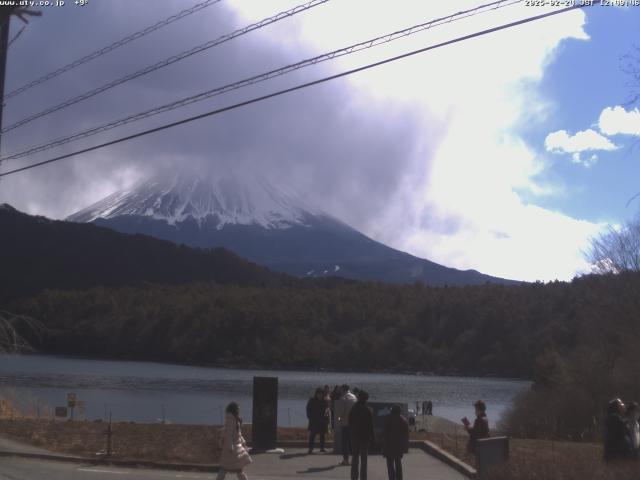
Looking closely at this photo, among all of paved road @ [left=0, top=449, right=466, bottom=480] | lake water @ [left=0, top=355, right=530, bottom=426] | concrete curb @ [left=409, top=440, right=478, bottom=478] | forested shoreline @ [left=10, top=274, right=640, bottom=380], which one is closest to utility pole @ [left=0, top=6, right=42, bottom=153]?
paved road @ [left=0, top=449, right=466, bottom=480]

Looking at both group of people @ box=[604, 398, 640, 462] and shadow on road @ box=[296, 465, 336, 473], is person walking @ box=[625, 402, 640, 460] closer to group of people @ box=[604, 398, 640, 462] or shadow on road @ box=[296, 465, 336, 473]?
group of people @ box=[604, 398, 640, 462]

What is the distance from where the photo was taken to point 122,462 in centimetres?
1689

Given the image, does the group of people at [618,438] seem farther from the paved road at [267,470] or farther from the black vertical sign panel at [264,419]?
the black vertical sign panel at [264,419]

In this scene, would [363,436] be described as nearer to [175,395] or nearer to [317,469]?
[317,469]

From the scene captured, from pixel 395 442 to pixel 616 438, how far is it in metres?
3.14

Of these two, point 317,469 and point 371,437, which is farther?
point 317,469

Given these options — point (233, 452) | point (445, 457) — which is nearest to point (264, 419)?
point (445, 457)

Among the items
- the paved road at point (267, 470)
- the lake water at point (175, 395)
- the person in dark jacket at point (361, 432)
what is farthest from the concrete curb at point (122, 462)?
the lake water at point (175, 395)

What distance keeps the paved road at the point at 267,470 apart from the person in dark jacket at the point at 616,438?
13.4ft

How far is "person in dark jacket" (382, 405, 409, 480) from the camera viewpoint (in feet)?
42.3

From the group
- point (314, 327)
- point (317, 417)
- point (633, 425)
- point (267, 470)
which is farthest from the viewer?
point (314, 327)

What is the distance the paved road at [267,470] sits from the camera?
15.1 m

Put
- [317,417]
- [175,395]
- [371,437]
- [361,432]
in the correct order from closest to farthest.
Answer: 1. [361,432]
2. [371,437]
3. [317,417]
4. [175,395]

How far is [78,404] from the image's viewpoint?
1516 inches
